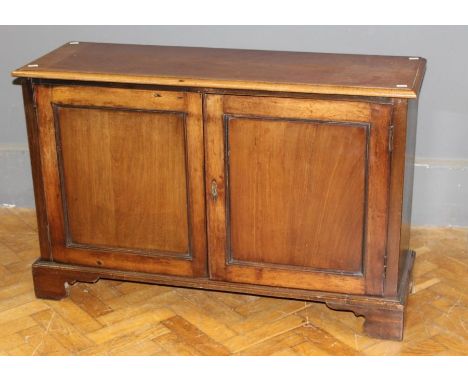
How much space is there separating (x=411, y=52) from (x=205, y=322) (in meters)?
1.17

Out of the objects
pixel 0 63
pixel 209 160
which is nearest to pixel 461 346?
pixel 209 160

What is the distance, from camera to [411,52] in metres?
3.14

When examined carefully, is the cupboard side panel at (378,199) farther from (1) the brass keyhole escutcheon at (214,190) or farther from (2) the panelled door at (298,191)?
(1) the brass keyhole escutcheon at (214,190)

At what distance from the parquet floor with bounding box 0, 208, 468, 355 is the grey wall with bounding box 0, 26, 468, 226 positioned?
0.31 meters

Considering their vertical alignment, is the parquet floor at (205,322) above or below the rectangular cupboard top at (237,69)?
below

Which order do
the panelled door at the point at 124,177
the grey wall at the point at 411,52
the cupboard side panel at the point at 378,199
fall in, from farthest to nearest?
Result: 1. the grey wall at the point at 411,52
2. the panelled door at the point at 124,177
3. the cupboard side panel at the point at 378,199

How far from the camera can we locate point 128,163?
271cm

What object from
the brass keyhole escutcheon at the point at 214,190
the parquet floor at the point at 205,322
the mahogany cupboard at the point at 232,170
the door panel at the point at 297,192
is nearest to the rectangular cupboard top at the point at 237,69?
the mahogany cupboard at the point at 232,170

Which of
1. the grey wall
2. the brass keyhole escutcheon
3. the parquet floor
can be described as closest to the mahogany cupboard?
the brass keyhole escutcheon

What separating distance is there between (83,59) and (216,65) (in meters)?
0.42

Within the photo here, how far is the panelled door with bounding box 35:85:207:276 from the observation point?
8.64 feet

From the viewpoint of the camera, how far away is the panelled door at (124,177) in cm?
263

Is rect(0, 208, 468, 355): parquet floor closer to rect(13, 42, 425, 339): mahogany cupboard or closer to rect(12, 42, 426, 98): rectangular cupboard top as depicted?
rect(13, 42, 425, 339): mahogany cupboard

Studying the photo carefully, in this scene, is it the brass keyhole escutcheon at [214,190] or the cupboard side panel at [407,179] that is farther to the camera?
the brass keyhole escutcheon at [214,190]
